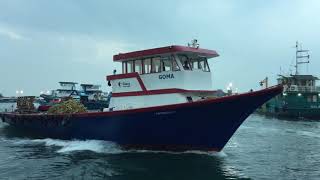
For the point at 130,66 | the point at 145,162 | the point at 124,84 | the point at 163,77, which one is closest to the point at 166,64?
the point at 163,77

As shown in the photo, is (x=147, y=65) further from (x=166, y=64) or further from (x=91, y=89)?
(x=91, y=89)

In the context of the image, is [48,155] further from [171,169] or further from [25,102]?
[25,102]

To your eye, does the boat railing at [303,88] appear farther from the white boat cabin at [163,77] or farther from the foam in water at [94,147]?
the foam in water at [94,147]

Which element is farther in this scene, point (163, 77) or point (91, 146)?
point (91, 146)

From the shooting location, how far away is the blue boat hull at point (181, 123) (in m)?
19.5

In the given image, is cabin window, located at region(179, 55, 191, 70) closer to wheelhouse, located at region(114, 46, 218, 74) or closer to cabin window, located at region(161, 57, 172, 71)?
wheelhouse, located at region(114, 46, 218, 74)

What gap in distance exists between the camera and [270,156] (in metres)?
23.5

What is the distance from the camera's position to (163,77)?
21.8 meters

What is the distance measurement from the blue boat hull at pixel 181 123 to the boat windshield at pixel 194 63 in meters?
3.07

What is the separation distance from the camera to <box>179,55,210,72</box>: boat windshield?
22.0 meters

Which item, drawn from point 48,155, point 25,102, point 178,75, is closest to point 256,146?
point 178,75

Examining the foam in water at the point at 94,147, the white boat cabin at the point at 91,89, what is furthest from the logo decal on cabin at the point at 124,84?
the white boat cabin at the point at 91,89

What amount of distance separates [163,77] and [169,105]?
221 cm

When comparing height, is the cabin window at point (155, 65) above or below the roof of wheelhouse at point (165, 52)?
below
